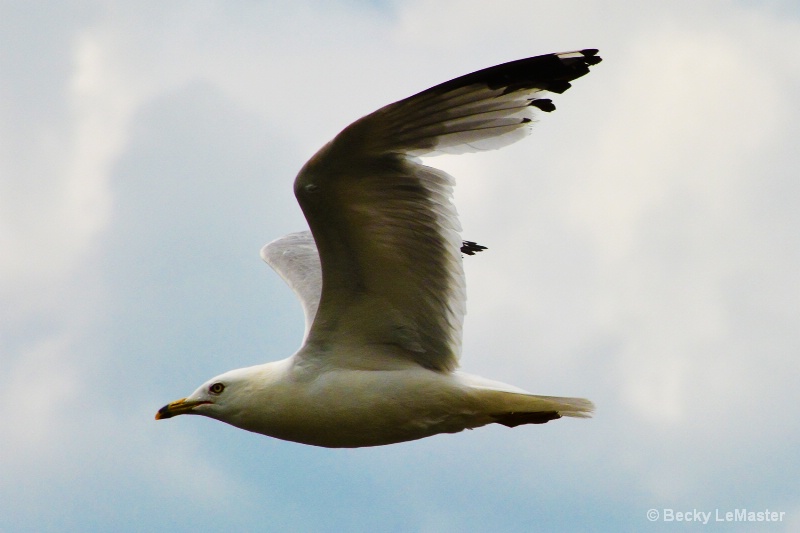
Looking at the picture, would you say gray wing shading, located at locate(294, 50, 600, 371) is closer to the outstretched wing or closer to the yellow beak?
the yellow beak

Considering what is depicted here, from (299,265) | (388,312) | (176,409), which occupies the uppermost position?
(299,265)

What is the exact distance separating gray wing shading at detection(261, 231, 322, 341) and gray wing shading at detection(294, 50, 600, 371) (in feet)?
4.63

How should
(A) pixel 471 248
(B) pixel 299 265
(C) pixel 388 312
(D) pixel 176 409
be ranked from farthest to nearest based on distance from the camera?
(A) pixel 471 248 → (B) pixel 299 265 → (D) pixel 176 409 → (C) pixel 388 312

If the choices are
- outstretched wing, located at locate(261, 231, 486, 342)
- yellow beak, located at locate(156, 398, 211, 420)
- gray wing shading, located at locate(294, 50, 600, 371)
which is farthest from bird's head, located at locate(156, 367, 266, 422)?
outstretched wing, located at locate(261, 231, 486, 342)

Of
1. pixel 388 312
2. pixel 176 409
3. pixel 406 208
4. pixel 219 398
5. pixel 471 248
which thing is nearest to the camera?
pixel 406 208

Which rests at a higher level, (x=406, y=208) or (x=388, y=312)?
(x=406, y=208)

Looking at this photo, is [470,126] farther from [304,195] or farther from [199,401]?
[199,401]

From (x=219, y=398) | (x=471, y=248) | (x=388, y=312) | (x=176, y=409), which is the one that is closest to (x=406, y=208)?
(x=388, y=312)

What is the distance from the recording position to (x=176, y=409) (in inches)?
348

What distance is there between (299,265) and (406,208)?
3.29 meters

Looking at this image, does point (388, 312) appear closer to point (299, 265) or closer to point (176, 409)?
point (176, 409)

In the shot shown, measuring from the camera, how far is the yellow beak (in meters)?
8.81

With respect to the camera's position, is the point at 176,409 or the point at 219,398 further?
the point at 176,409

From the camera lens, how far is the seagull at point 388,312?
7.56 metres
